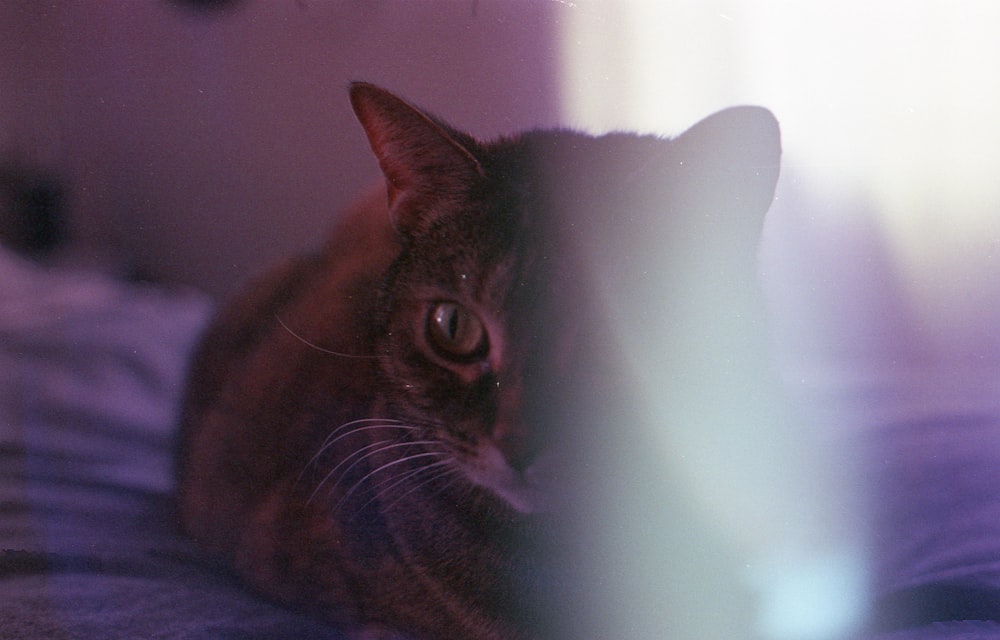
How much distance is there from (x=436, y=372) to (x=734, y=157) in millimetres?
333

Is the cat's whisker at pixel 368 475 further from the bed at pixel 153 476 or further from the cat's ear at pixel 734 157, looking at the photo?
the cat's ear at pixel 734 157

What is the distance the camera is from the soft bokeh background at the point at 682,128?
70 cm

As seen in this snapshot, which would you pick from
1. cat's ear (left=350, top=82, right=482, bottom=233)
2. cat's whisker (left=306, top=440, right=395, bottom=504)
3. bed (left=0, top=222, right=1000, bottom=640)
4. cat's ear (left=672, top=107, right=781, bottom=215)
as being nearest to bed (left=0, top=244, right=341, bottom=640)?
bed (left=0, top=222, right=1000, bottom=640)

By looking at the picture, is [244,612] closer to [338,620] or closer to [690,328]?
[338,620]

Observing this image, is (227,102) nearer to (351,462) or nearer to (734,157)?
(351,462)

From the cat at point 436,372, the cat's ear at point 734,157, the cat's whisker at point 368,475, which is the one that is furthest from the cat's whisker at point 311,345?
the cat's ear at point 734,157

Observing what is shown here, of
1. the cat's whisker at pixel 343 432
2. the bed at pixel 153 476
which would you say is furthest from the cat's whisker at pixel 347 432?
the bed at pixel 153 476

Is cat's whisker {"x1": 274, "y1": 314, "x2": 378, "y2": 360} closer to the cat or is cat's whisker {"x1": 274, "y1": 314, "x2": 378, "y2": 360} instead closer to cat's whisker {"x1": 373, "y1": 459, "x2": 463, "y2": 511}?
the cat

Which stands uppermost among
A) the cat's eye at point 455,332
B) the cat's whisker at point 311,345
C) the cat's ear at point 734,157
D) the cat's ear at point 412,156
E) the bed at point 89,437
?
the cat's ear at point 734,157

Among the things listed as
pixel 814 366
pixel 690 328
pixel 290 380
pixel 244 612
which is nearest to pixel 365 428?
pixel 290 380

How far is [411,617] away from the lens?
0.72 meters

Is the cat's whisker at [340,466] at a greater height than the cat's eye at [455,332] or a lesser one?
lesser

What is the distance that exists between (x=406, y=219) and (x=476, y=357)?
151 millimetres

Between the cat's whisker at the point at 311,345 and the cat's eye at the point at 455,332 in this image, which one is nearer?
the cat's eye at the point at 455,332
